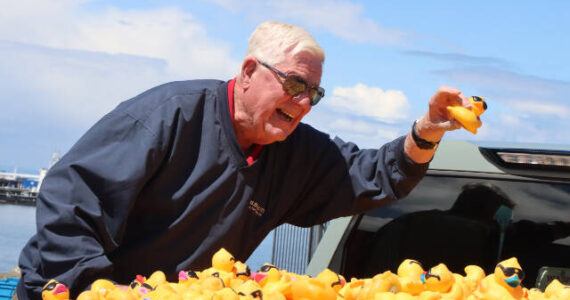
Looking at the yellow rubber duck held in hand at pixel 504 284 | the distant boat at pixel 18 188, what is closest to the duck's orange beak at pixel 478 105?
the yellow rubber duck held in hand at pixel 504 284

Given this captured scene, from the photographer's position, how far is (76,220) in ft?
8.05

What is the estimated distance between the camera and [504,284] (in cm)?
218

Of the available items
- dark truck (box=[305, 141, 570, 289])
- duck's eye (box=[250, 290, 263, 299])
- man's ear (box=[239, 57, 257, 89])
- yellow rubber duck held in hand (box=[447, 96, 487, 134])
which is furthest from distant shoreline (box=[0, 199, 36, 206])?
duck's eye (box=[250, 290, 263, 299])

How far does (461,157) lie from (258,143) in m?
1.02

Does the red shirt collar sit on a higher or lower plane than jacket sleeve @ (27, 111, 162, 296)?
higher

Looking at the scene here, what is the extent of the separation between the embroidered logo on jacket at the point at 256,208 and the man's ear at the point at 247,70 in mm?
440

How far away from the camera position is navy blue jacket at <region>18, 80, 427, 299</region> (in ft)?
8.21

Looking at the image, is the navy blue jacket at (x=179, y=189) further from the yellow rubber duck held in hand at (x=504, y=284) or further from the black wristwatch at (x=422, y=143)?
the yellow rubber duck held in hand at (x=504, y=284)

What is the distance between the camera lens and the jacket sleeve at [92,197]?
2.42 m

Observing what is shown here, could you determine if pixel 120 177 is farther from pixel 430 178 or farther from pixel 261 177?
pixel 430 178

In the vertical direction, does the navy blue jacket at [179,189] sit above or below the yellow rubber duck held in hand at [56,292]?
above

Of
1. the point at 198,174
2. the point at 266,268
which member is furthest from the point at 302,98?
the point at 266,268

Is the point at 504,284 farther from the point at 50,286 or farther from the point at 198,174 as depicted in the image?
the point at 50,286

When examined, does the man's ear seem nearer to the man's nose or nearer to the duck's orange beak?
the man's nose
